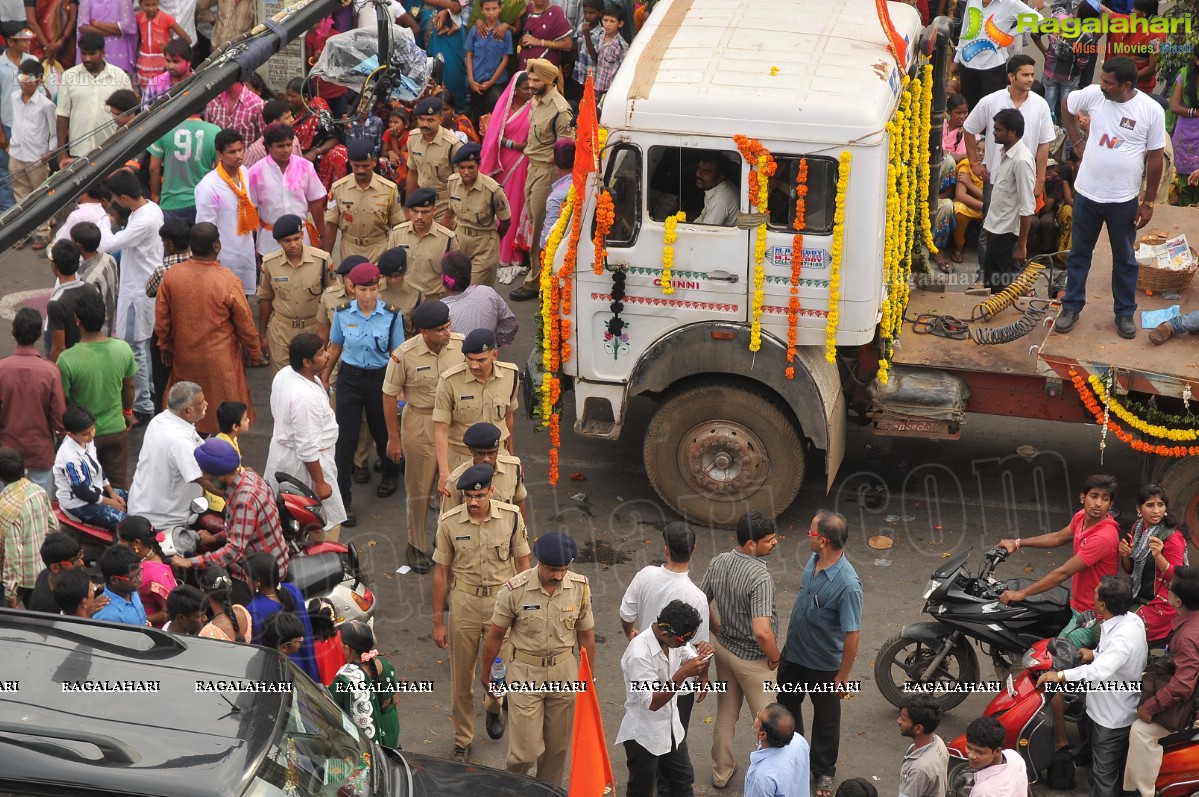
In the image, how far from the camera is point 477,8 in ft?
47.7

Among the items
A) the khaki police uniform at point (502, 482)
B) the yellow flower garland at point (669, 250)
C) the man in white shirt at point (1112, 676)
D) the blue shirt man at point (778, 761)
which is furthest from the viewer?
the yellow flower garland at point (669, 250)

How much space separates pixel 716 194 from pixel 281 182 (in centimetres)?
403

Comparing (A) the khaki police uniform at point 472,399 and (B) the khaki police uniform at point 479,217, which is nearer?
(A) the khaki police uniform at point 472,399

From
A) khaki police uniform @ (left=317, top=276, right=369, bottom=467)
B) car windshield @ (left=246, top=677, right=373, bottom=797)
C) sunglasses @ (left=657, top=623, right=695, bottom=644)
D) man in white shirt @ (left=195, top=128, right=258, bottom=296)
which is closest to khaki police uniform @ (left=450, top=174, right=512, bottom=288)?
khaki police uniform @ (left=317, top=276, right=369, bottom=467)

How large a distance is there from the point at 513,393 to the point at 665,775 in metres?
2.65

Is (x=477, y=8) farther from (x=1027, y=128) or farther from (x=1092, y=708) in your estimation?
(x=1092, y=708)

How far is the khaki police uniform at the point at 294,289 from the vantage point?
10.1 meters

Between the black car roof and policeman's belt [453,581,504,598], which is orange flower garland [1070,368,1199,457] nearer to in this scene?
policeman's belt [453,581,504,598]

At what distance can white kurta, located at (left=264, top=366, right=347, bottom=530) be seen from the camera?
8.61 meters

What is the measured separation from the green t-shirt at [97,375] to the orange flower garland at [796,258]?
4.00 m

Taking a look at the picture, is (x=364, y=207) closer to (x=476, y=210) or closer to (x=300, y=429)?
(x=476, y=210)

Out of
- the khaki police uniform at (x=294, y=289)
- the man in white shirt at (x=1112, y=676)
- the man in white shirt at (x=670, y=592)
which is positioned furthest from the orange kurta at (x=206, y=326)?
the man in white shirt at (x=1112, y=676)

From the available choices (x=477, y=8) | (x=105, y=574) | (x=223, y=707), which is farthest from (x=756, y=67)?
(x=477, y=8)

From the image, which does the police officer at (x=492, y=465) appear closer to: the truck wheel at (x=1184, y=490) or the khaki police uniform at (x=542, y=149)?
the truck wheel at (x=1184, y=490)
